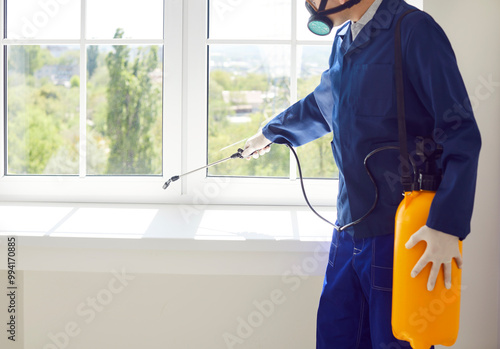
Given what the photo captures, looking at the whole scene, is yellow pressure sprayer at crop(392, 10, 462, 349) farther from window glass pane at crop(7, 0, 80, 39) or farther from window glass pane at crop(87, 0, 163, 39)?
window glass pane at crop(7, 0, 80, 39)

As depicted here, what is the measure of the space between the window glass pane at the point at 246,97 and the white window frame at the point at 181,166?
0.06m

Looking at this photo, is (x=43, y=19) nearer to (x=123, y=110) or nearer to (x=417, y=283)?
(x=123, y=110)

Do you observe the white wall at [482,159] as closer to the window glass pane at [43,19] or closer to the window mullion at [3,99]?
the window glass pane at [43,19]

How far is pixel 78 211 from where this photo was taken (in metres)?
1.94

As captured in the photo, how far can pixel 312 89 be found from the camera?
2072mm

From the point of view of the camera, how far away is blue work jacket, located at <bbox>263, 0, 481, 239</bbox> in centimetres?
101

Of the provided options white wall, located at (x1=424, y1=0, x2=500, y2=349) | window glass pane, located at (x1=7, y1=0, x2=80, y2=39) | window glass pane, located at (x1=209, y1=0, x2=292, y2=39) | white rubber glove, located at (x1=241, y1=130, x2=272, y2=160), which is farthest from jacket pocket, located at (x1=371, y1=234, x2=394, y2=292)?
window glass pane, located at (x1=7, y1=0, x2=80, y2=39)

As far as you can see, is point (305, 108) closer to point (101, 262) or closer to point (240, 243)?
point (240, 243)

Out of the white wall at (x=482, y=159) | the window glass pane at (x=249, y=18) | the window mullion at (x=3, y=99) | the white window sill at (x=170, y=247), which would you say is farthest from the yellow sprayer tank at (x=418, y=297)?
the window mullion at (x=3, y=99)

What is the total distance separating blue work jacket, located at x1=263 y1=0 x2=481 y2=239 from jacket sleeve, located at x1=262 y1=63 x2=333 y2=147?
117 millimetres

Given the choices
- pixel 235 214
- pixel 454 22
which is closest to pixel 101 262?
pixel 235 214

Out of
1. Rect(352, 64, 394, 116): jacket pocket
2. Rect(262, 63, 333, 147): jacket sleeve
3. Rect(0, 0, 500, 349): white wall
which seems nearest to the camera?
Rect(352, 64, 394, 116): jacket pocket

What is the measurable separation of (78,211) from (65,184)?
21cm

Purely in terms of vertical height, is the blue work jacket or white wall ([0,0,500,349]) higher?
the blue work jacket
